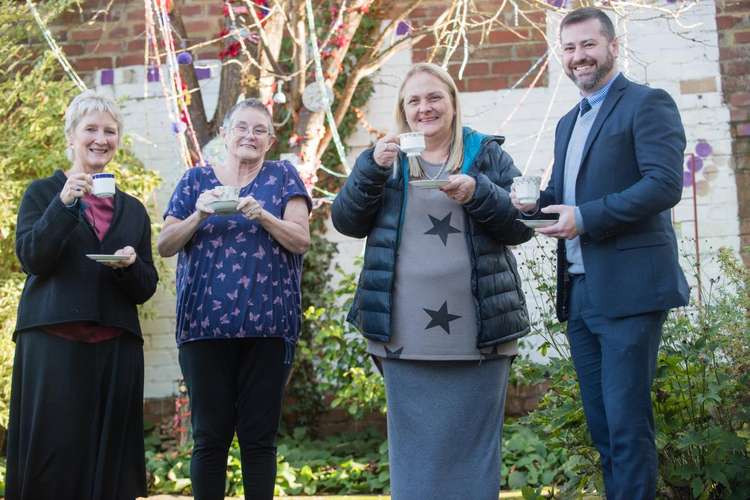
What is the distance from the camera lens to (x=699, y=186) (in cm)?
641

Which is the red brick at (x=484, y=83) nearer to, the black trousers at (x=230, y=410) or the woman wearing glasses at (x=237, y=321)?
the woman wearing glasses at (x=237, y=321)

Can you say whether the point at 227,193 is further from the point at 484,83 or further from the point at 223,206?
the point at 484,83

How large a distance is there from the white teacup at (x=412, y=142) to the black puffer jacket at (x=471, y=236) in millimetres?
144

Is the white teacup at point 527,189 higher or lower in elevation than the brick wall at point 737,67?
lower

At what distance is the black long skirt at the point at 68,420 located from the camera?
12.0 feet

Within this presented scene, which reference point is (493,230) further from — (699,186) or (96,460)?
(699,186)

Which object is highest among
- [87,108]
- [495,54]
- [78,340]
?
[495,54]

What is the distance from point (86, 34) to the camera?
6.96 meters

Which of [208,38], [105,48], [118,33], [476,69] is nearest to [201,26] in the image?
[208,38]

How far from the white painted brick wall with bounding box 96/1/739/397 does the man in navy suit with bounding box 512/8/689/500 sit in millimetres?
2930

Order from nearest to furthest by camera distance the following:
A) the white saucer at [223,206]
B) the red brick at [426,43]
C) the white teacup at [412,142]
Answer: the white teacup at [412,142] < the white saucer at [223,206] < the red brick at [426,43]

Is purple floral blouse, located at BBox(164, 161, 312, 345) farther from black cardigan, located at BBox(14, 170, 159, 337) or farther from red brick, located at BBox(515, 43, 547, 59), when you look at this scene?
red brick, located at BBox(515, 43, 547, 59)

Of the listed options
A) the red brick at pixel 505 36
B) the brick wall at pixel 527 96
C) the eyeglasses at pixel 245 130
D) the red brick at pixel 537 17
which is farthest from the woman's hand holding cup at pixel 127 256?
the red brick at pixel 537 17

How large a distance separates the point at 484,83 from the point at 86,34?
2.69 m
